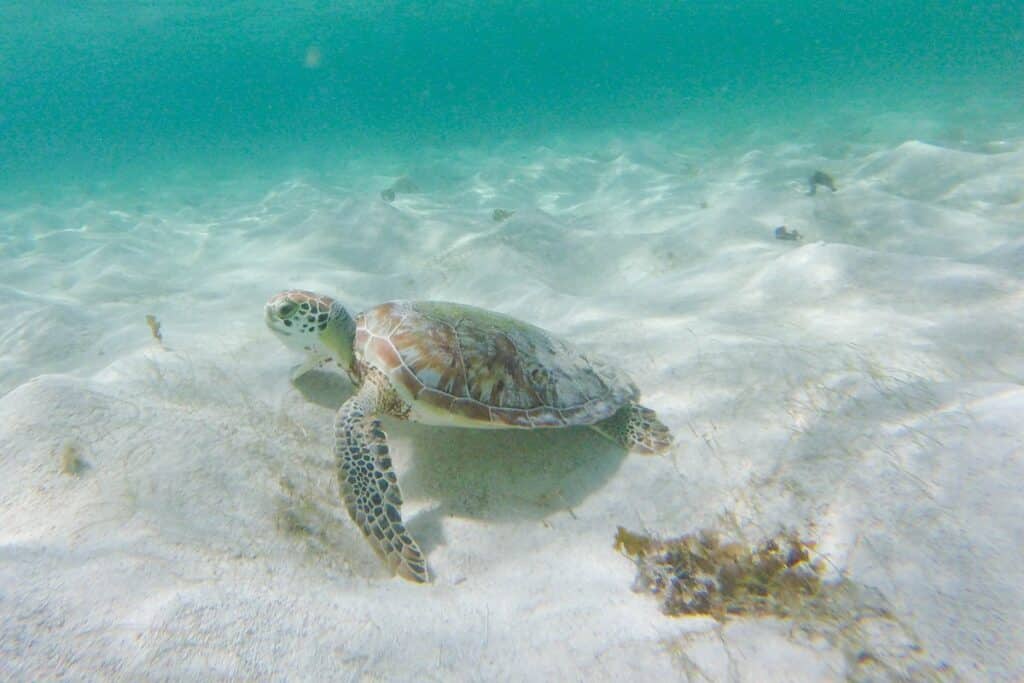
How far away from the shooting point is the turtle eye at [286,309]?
3.38 metres

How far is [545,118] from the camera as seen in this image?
1750 inches

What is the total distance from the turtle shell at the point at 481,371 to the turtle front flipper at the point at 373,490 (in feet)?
1.15

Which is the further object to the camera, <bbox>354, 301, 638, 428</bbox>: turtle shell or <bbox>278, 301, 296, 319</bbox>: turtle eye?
<bbox>278, 301, 296, 319</bbox>: turtle eye

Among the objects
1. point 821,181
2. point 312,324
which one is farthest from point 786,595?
point 821,181

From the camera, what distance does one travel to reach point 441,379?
299 centimetres

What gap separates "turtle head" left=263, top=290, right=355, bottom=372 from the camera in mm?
3396

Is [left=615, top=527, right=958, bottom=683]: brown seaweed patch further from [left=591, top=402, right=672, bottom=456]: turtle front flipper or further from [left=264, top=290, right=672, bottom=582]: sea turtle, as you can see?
[left=264, top=290, right=672, bottom=582]: sea turtle

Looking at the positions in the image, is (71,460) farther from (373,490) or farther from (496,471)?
(496,471)

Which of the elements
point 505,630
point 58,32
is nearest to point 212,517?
point 505,630

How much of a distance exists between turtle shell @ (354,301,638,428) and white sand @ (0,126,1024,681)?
13.1 inches

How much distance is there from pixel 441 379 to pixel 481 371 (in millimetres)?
268

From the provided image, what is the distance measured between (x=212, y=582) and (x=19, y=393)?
2.02 m

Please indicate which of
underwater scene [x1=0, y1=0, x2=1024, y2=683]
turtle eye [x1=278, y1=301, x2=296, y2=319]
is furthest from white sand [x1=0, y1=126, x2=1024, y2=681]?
turtle eye [x1=278, y1=301, x2=296, y2=319]

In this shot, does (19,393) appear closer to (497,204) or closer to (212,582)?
(212,582)
